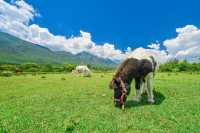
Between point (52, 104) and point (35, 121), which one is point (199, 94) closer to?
point (52, 104)

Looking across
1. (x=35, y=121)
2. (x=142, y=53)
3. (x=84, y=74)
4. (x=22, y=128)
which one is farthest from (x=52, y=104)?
(x=84, y=74)

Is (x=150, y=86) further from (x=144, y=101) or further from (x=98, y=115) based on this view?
(x=98, y=115)

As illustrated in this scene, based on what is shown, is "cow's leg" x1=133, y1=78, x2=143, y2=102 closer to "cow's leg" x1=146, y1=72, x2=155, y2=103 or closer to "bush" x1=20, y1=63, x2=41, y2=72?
"cow's leg" x1=146, y1=72, x2=155, y2=103

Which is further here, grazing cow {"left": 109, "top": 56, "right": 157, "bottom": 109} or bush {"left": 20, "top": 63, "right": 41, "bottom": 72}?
bush {"left": 20, "top": 63, "right": 41, "bottom": 72}

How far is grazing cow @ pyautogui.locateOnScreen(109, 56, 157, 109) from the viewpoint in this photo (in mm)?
11531

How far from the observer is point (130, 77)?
12086 millimetres

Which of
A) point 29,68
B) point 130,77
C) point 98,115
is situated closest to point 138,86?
point 130,77

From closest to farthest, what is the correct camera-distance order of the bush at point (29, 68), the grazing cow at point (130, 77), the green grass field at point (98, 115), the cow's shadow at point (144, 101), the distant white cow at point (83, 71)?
the green grass field at point (98, 115), the grazing cow at point (130, 77), the cow's shadow at point (144, 101), the distant white cow at point (83, 71), the bush at point (29, 68)

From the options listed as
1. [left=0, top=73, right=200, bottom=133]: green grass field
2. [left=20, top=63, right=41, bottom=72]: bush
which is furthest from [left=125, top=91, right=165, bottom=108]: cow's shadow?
[left=20, top=63, right=41, bottom=72]: bush

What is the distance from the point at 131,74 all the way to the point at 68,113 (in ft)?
11.3

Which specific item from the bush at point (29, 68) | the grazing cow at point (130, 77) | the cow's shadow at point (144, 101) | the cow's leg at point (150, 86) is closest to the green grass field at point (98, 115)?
the cow's shadow at point (144, 101)

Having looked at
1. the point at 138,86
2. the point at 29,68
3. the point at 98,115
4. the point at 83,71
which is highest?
the point at 29,68

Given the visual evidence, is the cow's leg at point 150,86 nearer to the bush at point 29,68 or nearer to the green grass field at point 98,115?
the green grass field at point 98,115

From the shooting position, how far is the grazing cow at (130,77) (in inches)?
454
